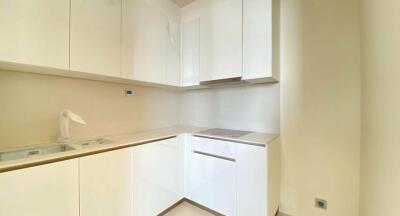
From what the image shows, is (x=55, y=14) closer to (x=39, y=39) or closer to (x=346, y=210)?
(x=39, y=39)

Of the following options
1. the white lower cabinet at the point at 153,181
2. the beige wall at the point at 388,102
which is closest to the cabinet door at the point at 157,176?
the white lower cabinet at the point at 153,181

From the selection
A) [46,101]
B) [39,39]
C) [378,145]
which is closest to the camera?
[378,145]

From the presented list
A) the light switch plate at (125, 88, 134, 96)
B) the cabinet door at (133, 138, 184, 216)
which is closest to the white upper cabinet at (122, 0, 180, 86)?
the light switch plate at (125, 88, 134, 96)

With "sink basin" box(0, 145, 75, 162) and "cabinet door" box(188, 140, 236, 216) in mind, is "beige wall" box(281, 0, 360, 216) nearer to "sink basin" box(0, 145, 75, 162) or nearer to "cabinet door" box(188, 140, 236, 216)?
"cabinet door" box(188, 140, 236, 216)

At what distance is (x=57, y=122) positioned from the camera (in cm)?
144

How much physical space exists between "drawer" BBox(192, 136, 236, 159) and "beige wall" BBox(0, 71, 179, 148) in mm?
792

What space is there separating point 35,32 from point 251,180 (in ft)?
6.69

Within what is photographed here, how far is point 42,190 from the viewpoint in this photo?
973 millimetres

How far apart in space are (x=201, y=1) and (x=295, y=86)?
1.55 m

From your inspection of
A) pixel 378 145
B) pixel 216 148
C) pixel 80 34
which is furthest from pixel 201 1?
pixel 378 145

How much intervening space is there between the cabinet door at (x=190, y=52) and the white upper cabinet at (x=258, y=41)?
0.64 m

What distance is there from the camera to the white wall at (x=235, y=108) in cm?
185

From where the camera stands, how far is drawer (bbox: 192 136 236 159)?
158cm

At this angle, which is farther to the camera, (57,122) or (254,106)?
(254,106)
